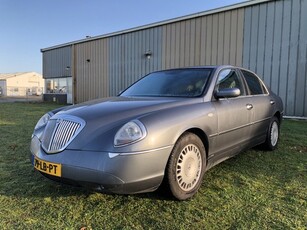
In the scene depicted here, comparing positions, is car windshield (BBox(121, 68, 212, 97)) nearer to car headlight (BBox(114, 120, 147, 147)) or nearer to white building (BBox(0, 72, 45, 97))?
car headlight (BBox(114, 120, 147, 147))

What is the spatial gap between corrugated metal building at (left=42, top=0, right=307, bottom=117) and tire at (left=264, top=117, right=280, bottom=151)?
21.8 ft

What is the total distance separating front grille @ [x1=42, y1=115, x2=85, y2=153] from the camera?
254 cm

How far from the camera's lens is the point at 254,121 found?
414 cm

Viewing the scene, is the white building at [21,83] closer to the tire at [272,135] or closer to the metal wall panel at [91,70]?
the metal wall panel at [91,70]

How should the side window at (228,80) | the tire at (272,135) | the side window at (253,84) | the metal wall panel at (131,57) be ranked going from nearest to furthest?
the side window at (228,80) < the side window at (253,84) < the tire at (272,135) < the metal wall panel at (131,57)

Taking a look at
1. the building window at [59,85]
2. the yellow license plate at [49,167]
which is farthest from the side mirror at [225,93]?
the building window at [59,85]

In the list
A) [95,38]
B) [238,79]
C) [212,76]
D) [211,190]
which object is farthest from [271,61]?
[95,38]

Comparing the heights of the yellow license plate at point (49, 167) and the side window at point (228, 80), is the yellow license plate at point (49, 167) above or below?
below

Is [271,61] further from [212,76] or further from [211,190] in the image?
[211,190]

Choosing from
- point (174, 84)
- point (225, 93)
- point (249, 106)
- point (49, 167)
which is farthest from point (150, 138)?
point (249, 106)

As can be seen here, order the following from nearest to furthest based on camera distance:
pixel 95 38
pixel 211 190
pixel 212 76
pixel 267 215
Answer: pixel 267 215 < pixel 211 190 < pixel 212 76 < pixel 95 38

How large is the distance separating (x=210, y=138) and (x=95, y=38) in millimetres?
17253

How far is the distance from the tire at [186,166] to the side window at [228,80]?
971 millimetres

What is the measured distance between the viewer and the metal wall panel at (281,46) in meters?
10.6
